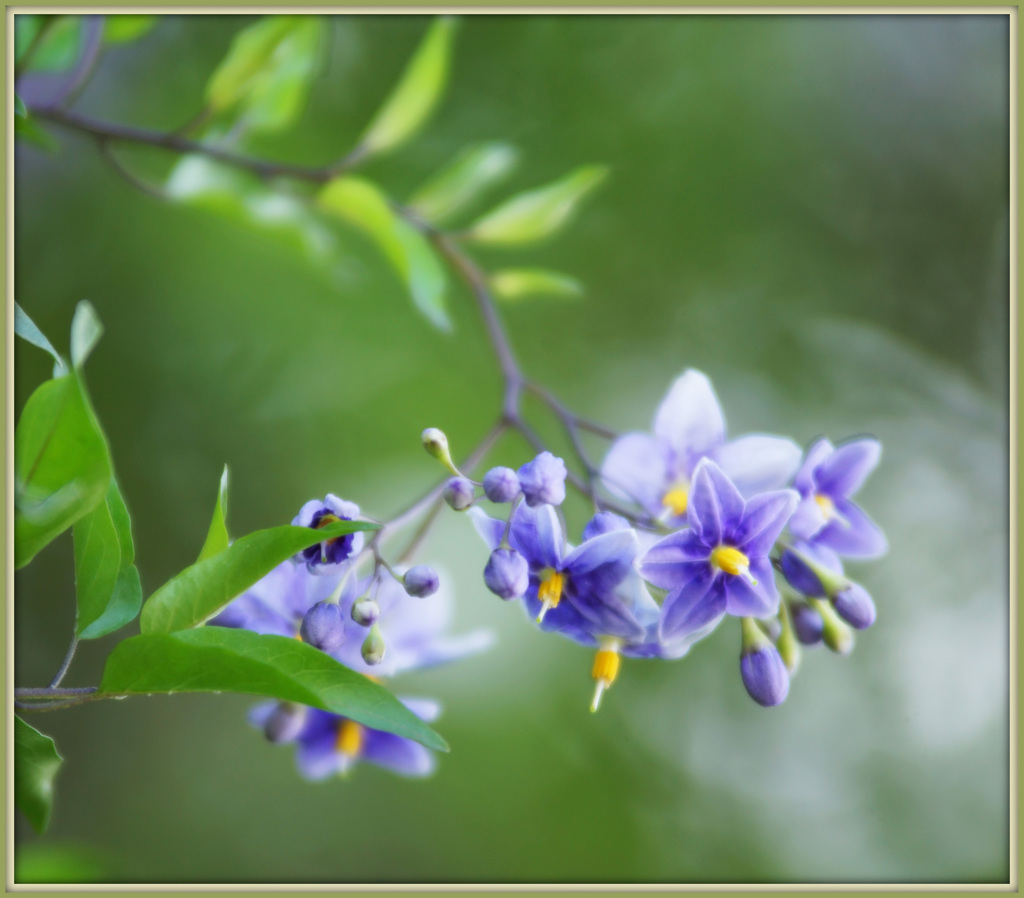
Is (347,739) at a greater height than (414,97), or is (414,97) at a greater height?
(414,97)

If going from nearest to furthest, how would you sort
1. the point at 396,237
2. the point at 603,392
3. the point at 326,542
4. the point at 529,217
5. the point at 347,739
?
the point at 326,542, the point at 347,739, the point at 396,237, the point at 529,217, the point at 603,392

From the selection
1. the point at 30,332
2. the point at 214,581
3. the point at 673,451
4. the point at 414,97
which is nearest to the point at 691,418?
the point at 673,451

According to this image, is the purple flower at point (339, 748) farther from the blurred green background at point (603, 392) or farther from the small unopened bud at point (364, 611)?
the blurred green background at point (603, 392)

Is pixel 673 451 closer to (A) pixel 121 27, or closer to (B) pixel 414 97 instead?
(B) pixel 414 97

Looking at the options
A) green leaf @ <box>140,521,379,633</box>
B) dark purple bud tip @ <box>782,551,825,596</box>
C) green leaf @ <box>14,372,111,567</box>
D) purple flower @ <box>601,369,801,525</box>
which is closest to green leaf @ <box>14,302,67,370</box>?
green leaf @ <box>14,372,111,567</box>

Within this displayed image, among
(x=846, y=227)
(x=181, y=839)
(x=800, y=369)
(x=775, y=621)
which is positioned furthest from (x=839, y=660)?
(x=775, y=621)

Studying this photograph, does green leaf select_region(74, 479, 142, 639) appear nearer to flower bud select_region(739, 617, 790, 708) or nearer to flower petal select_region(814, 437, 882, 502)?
flower bud select_region(739, 617, 790, 708)
